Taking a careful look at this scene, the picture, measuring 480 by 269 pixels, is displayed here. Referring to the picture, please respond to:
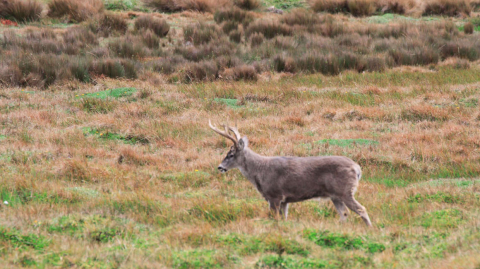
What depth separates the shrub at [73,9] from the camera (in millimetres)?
22906

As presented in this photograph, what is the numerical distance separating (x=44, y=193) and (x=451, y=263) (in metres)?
4.71

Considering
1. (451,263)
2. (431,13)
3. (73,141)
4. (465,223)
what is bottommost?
(431,13)

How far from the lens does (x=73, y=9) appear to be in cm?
2328

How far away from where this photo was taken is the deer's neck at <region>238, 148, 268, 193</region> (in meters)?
6.13

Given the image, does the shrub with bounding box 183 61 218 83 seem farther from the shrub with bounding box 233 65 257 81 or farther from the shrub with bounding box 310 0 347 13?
the shrub with bounding box 310 0 347 13

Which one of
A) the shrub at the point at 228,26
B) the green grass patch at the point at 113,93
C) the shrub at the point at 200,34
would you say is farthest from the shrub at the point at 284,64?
the shrub at the point at 228,26

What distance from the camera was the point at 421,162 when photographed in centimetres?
839

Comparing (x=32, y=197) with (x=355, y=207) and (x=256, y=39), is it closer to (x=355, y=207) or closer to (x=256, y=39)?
(x=355, y=207)

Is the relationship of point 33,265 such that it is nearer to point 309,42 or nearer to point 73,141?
point 73,141

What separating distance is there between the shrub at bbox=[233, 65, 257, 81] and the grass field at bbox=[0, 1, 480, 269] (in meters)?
0.27

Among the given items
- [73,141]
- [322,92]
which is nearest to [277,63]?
[322,92]

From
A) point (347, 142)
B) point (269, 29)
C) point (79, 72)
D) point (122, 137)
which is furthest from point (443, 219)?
point (269, 29)

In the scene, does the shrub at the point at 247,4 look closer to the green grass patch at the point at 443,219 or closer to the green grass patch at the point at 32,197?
the green grass patch at the point at 32,197

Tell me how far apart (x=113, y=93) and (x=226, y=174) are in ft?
19.6
